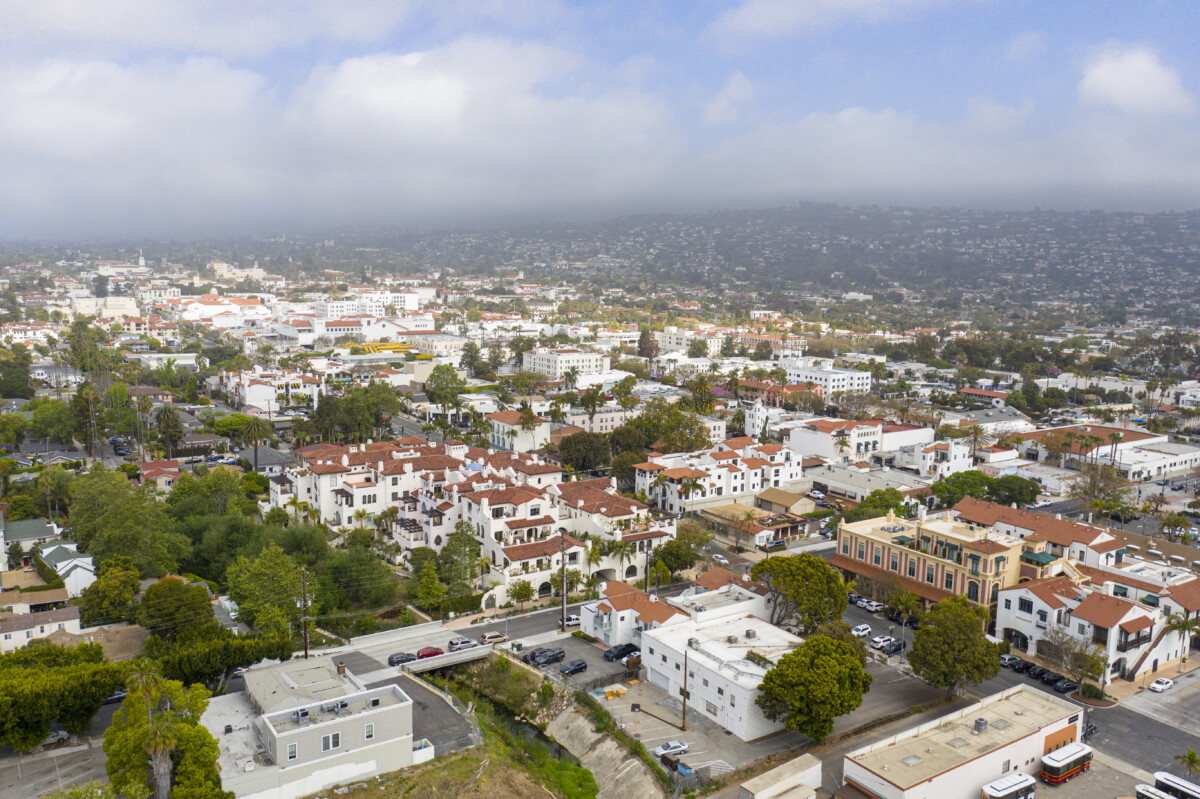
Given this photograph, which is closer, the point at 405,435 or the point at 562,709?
the point at 562,709

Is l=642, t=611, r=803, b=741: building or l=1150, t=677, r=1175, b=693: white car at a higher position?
l=642, t=611, r=803, b=741: building

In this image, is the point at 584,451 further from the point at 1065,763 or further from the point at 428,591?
the point at 1065,763

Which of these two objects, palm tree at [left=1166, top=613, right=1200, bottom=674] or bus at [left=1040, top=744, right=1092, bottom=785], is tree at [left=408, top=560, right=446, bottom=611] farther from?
palm tree at [left=1166, top=613, right=1200, bottom=674]

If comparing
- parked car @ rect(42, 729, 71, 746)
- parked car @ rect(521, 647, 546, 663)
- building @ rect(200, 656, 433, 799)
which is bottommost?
parked car @ rect(521, 647, 546, 663)

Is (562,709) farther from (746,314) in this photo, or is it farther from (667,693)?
(746,314)

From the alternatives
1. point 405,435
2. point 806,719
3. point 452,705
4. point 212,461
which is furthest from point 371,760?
point 405,435

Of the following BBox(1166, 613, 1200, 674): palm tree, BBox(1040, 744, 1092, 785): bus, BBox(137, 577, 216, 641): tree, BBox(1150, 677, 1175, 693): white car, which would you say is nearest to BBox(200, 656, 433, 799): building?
BBox(137, 577, 216, 641): tree

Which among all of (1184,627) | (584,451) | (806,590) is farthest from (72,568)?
(1184,627)
